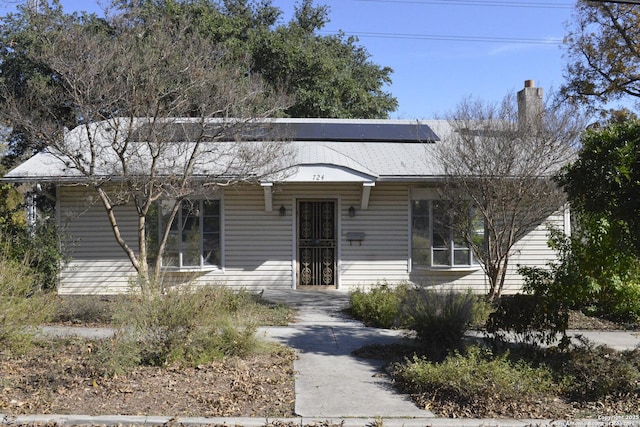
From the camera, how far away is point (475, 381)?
632cm

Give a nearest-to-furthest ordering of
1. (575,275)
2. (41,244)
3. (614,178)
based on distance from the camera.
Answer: (614,178) → (575,275) → (41,244)

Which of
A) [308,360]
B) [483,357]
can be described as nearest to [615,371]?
[483,357]

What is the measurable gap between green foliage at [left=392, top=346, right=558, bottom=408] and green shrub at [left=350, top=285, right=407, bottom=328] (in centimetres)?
322

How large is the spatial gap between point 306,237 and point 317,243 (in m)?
0.31

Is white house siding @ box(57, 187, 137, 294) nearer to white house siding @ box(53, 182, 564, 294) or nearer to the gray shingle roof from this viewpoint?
white house siding @ box(53, 182, 564, 294)

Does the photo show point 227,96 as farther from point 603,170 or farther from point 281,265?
point 603,170

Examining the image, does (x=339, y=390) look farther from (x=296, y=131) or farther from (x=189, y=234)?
(x=296, y=131)

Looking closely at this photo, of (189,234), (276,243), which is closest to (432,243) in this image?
(276,243)

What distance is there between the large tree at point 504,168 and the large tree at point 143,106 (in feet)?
12.1

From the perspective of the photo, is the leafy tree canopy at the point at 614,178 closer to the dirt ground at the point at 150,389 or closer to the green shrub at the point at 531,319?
the green shrub at the point at 531,319

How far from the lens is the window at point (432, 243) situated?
586 inches

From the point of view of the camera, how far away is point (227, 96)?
37.7ft

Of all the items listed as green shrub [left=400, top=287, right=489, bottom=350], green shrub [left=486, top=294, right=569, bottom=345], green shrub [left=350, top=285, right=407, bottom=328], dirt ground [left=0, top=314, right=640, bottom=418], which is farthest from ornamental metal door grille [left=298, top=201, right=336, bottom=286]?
green shrub [left=486, top=294, right=569, bottom=345]

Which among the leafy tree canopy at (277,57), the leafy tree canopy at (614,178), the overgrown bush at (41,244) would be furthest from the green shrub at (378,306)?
the leafy tree canopy at (277,57)
